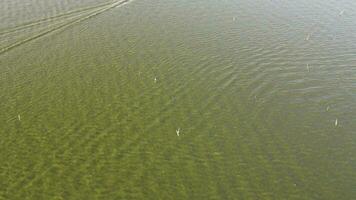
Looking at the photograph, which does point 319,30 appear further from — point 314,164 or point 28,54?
point 28,54

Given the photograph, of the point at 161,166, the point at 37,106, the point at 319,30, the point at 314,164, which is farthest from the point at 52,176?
the point at 319,30

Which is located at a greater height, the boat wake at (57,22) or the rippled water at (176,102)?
the boat wake at (57,22)

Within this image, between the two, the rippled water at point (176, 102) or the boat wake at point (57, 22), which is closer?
the rippled water at point (176, 102)

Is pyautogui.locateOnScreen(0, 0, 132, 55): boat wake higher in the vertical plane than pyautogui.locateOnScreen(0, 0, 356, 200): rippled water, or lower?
higher

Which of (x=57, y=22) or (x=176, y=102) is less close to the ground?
(x=57, y=22)

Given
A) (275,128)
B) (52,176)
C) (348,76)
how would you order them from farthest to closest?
(348,76)
(275,128)
(52,176)

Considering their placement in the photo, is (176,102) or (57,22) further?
(57,22)

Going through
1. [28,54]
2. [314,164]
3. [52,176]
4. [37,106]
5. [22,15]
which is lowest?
[314,164]

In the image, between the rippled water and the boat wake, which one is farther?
the boat wake
